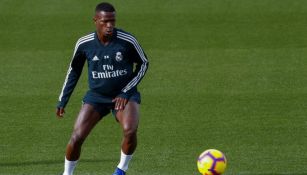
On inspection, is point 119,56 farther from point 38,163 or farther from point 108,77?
point 38,163

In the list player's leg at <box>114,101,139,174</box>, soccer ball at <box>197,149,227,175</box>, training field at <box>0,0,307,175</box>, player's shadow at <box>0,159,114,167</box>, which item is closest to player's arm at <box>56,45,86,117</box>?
player's leg at <box>114,101,139,174</box>

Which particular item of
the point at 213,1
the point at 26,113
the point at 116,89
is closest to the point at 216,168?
the point at 116,89

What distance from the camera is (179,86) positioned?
17.8 m

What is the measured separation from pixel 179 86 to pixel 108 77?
21.0ft

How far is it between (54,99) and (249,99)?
3.93m

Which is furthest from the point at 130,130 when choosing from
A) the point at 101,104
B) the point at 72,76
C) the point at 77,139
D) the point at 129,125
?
the point at 72,76

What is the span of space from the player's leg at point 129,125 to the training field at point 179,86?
2.98 feet

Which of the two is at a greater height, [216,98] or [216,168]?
[216,98]

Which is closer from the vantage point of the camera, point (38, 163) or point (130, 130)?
point (130, 130)

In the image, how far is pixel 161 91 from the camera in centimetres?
1745

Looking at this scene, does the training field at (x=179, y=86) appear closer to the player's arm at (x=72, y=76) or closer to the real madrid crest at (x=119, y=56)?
the player's arm at (x=72, y=76)

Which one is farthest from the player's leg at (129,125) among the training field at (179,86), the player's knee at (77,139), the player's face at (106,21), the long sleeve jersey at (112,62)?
the player's face at (106,21)

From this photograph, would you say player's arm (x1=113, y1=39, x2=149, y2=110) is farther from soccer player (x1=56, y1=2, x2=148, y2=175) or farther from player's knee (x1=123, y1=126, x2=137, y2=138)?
player's knee (x1=123, y1=126, x2=137, y2=138)

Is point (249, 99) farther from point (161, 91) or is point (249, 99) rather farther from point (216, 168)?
point (216, 168)
